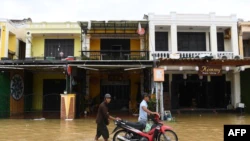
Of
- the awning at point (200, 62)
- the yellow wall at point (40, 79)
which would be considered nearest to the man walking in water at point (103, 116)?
the awning at point (200, 62)

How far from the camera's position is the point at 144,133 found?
26.0 ft

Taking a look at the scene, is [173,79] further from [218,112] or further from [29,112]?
[29,112]

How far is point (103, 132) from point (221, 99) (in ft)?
47.3

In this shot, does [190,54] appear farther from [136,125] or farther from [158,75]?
[136,125]

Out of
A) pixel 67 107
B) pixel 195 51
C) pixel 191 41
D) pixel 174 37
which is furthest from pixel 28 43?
pixel 195 51

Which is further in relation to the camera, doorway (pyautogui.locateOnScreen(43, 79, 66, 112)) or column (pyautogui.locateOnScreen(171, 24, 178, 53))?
doorway (pyautogui.locateOnScreen(43, 79, 66, 112))

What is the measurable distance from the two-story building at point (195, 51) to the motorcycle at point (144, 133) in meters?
10.9

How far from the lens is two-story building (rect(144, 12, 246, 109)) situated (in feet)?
64.8

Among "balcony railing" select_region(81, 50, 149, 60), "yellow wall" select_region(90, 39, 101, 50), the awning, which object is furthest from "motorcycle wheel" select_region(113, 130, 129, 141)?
"yellow wall" select_region(90, 39, 101, 50)

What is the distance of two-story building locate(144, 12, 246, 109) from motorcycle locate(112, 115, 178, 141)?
431 inches

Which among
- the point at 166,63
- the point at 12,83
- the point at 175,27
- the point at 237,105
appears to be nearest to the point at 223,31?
the point at 175,27

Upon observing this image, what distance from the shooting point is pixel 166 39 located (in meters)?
20.9

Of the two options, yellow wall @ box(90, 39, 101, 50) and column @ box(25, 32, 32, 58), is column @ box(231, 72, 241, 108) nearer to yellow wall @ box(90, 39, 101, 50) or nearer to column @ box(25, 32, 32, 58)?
yellow wall @ box(90, 39, 101, 50)

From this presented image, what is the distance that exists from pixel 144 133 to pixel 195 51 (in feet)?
45.6
